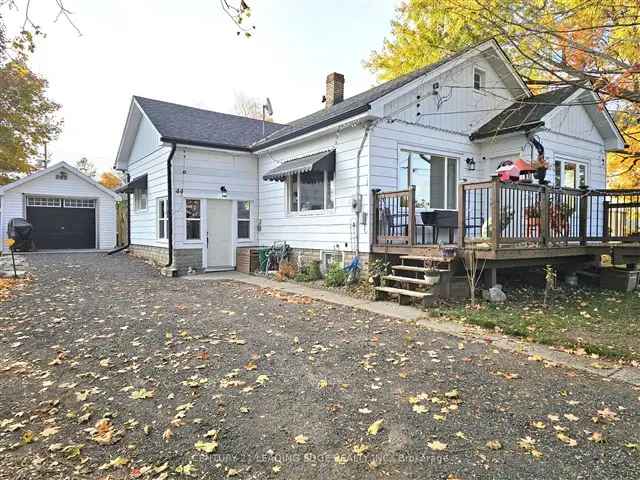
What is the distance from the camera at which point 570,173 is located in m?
12.2

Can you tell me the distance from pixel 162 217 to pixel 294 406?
1149cm

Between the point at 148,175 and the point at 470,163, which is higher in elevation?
the point at 148,175

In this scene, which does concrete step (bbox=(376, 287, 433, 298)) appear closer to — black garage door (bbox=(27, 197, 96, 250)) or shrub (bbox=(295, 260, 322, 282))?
shrub (bbox=(295, 260, 322, 282))

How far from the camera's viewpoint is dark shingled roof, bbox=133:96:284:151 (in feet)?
41.4

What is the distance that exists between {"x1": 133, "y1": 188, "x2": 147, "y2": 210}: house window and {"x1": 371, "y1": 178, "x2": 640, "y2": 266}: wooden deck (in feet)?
33.0

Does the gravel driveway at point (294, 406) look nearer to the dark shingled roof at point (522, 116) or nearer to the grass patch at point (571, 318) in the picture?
the grass patch at point (571, 318)

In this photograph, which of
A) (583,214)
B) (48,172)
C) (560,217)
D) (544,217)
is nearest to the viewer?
(544,217)

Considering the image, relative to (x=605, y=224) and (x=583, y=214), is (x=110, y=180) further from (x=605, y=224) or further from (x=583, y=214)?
(x=605, y=224)

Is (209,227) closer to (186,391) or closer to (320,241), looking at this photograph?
(320,241)

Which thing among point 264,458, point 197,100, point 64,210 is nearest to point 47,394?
point 264,458

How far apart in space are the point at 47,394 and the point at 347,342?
328 cm

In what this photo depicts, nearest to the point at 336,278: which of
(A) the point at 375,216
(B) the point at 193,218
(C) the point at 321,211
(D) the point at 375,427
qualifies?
(A) the point at 375,216

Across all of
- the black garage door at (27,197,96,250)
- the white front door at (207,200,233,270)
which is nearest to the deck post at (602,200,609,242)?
the white front door at (207,200,233,270)

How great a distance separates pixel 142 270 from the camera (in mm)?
12578
